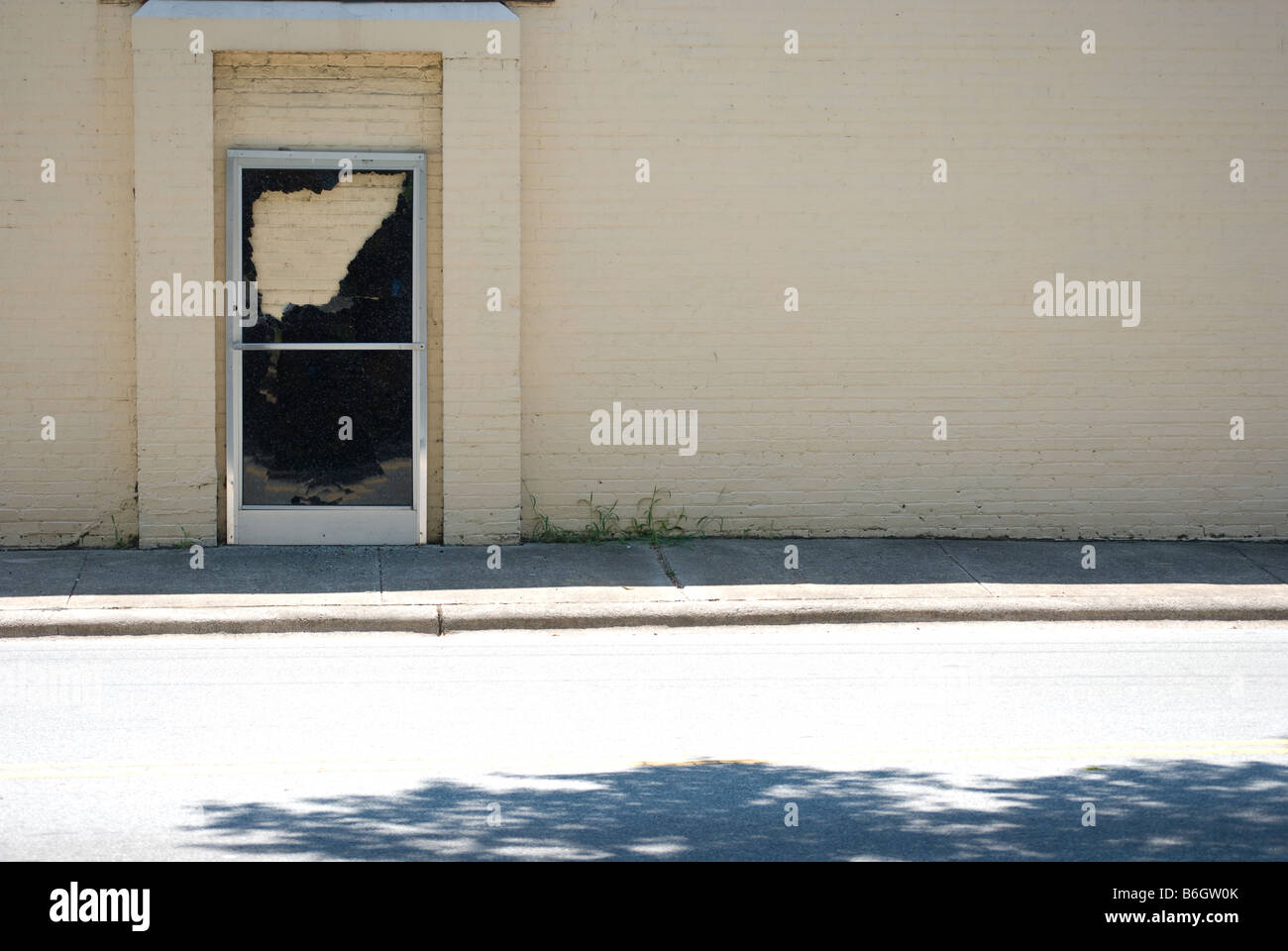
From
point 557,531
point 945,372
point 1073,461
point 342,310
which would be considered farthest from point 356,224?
point 1073,461

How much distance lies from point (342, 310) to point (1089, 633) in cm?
603

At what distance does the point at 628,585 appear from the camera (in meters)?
11.0

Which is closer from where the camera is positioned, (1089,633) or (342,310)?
(1089,633)

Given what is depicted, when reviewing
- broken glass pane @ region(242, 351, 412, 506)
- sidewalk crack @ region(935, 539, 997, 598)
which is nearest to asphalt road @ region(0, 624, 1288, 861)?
sidewalk crack @ region(935, 539, 997, 598)

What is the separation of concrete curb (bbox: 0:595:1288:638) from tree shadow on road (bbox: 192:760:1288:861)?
3.61 m

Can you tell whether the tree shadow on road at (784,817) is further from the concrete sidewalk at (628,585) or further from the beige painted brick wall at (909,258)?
the beige painted brick wall at (909,258)

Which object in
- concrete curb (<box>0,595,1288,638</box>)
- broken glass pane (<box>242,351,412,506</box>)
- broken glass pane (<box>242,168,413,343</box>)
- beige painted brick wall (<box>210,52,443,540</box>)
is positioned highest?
beige painted brick wall (<box>210,52,443,540</box>)

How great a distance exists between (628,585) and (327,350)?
10.3 ft

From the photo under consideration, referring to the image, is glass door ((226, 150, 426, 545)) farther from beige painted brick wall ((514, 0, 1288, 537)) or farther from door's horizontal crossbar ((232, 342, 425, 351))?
beige painted brick wall ((514, 0, 1288, 537))

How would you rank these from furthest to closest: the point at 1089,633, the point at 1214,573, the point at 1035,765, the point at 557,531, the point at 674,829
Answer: the point at 557,531 → the point at 1214,573 → the point at 1089,633 → the point at 1035,765 → the point at 674,829

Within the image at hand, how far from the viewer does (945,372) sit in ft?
41.4

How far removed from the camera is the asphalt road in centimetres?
561

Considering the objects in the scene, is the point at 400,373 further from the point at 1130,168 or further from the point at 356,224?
the point at 1130,168

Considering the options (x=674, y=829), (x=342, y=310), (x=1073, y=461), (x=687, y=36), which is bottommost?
(x=674, y=829)
